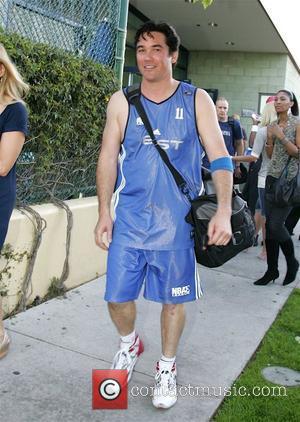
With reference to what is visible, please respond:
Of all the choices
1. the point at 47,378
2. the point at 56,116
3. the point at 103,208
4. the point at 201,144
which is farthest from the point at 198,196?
the point at 56,116

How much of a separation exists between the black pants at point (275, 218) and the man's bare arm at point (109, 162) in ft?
8.04

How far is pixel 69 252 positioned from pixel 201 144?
2.10 metres

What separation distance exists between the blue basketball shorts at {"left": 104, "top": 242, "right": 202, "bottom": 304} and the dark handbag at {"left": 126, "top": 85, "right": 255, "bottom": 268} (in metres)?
0.12

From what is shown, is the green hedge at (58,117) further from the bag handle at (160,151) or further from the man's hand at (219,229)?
the man's hand at (219,229)

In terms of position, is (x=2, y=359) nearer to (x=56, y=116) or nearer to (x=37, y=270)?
(x=37, y=270)

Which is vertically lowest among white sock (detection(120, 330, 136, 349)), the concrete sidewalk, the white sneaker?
the concrete sidewalk

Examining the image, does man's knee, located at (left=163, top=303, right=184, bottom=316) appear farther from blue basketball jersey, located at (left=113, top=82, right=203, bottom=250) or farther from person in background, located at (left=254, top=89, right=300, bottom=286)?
person in background, located at (left=254, top=89, right=300, bottom=286)

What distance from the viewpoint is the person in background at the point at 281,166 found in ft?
15.9

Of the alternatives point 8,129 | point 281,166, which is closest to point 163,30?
point 8,129

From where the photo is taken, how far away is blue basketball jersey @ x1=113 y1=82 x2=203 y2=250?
8.68 feet

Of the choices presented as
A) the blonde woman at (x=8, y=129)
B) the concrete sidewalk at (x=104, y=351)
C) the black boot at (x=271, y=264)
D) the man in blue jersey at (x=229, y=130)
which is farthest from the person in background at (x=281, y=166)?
the blonde woman at (x=8, y=129)

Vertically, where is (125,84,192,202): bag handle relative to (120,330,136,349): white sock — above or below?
above

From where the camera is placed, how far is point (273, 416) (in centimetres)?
276

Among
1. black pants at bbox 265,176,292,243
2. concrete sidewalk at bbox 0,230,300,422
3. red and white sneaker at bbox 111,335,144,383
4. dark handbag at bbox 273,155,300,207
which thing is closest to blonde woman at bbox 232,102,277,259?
black pants at bbox 265,176,292,243
